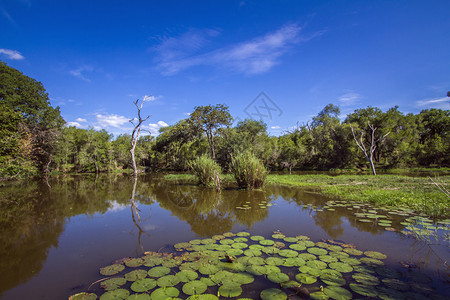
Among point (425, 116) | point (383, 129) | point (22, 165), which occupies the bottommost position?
→ point (22, 165)

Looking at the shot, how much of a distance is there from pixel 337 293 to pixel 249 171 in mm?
9450

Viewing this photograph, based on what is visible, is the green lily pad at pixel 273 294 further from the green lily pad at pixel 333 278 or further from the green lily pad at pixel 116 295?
the green lily pad at pixel 116 295

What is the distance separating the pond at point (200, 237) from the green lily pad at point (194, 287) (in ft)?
0.29

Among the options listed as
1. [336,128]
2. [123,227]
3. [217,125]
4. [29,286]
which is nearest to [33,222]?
[123,227]

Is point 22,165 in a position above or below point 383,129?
below

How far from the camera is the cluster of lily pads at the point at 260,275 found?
109 inches

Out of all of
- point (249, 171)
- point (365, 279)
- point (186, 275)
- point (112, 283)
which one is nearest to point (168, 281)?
point (186, 275)

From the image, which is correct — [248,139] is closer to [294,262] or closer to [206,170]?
[206,170]

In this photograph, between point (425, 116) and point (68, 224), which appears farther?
point (425, 116)

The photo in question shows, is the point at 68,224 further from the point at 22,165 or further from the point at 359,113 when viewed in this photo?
the point at 359,113

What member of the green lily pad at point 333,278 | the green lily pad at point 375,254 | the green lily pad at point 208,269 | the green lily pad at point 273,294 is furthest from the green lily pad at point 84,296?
the green lily pad at point 375,254

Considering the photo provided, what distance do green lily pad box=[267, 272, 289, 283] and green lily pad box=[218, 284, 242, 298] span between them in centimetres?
56

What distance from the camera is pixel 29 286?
313cm

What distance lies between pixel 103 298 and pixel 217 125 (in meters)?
23.6
